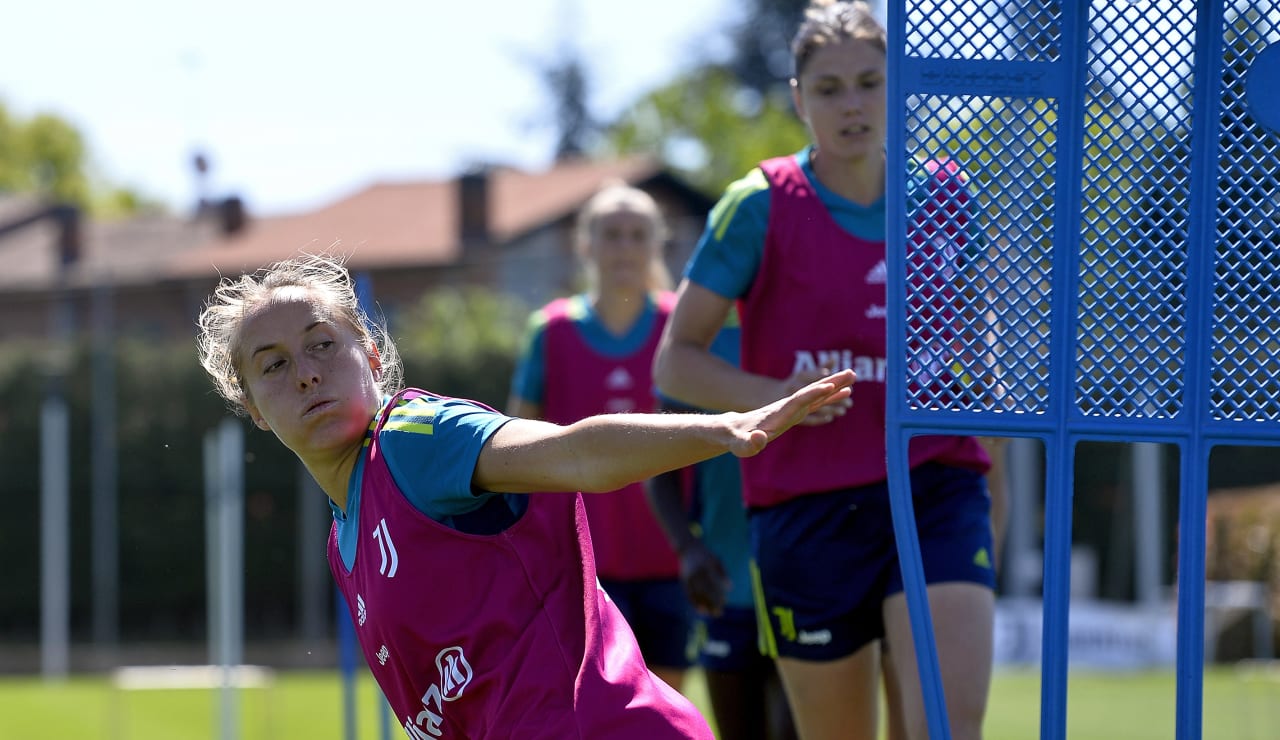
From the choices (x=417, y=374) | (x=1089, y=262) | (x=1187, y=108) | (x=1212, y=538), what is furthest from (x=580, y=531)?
(x=417, y=374)

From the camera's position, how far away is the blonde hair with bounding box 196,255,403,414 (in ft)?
10.2

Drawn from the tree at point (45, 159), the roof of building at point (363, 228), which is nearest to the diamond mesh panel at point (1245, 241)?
the roof of building at point (363, 228)

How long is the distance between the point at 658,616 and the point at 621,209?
58.0 inches

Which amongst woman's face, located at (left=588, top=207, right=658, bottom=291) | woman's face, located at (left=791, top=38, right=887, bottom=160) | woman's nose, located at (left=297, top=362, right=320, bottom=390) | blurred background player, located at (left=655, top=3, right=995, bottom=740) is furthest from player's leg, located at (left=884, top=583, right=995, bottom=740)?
woman's face, located at (left=588, top=207, right=658, bottom=291)

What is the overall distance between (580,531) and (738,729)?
2.63m

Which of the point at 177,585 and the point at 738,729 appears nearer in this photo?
the point at 738,729

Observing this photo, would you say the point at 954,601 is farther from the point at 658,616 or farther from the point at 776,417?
the point at 658,616

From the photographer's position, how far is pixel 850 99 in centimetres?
402

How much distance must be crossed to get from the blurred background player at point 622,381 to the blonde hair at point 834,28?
5.95 ft

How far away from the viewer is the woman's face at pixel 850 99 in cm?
401

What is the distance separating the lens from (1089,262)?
293 cm

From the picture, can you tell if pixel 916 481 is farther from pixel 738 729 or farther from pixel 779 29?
pixel 779 29

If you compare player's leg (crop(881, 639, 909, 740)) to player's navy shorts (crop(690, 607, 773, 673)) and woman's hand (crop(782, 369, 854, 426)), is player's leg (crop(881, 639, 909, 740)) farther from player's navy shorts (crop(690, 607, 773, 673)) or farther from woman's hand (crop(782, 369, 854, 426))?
Result: player's navy shorts (crop(690, 607, 773, 673))

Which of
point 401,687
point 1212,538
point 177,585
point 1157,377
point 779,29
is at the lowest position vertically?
point 177,585
